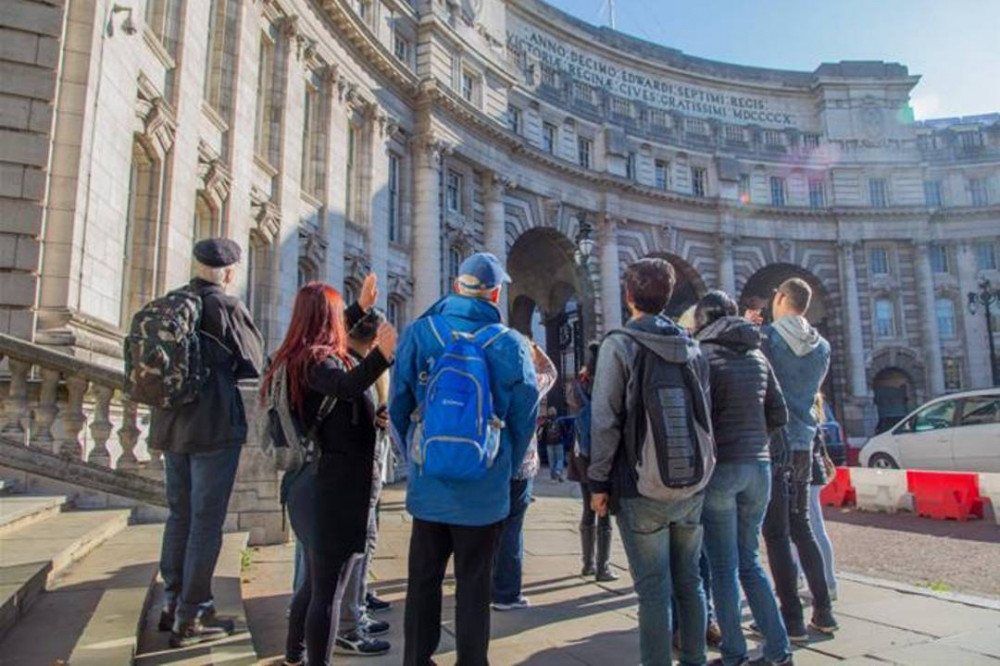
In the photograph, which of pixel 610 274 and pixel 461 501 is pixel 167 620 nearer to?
pixel 461 501

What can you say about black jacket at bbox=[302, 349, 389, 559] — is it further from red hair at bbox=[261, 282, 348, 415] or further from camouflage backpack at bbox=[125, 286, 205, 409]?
camouflage backpack at bbox=[125, 286, 205, 409]

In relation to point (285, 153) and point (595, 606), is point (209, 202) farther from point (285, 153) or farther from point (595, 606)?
point (595, 606)

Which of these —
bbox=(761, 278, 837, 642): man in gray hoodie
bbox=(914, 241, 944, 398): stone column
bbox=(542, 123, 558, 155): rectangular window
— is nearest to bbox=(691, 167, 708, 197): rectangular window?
bbox=(542, 123, 558, 155): rectangular window

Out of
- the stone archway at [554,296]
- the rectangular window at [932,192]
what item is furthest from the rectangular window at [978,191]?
the stone archway at [554,296]

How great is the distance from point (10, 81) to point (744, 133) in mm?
32800

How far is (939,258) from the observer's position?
3516 cm

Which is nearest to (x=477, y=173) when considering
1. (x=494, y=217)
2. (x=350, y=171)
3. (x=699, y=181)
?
(x=494, y=217)

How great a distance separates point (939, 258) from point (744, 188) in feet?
36.0

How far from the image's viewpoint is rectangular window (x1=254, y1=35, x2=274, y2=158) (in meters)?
15.2

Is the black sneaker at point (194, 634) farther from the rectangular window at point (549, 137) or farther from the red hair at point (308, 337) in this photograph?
the rectangular window at point (549, 137)

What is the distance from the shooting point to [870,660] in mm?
4000

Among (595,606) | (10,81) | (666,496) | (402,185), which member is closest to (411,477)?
(666,496)

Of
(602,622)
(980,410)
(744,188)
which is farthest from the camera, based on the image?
(744,188)

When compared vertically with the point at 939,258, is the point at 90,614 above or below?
below
